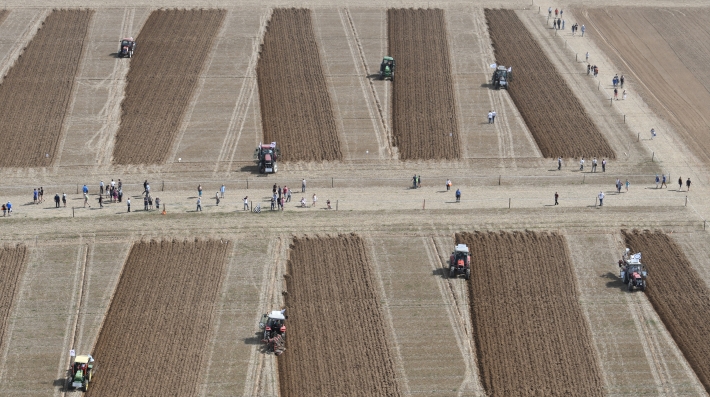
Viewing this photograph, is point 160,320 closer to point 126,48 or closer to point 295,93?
point 295,93

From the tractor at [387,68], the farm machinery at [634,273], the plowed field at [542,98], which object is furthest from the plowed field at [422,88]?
the farm machinery at [634,273]

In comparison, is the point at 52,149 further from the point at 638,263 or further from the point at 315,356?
the point at 638,263

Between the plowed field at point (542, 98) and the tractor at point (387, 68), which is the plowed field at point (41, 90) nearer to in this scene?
the tractor at point (387, 68)

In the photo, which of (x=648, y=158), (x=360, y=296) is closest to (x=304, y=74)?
(x=648, y=158)

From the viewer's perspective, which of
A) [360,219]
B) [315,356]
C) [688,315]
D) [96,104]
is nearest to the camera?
[315,356]

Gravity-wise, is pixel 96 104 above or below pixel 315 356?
above

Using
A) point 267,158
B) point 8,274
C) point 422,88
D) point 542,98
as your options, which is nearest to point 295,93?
point 422,88
